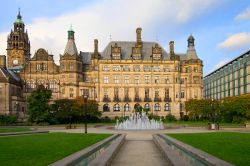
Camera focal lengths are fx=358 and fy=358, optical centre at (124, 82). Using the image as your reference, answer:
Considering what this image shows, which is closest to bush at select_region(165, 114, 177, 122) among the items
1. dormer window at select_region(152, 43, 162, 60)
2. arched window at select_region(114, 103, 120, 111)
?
arched window at select_region(114, 103, 120, 111)

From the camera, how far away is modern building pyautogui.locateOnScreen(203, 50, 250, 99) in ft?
297

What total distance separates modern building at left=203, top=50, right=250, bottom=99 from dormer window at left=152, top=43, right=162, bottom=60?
21477mm

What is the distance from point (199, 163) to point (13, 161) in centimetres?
845

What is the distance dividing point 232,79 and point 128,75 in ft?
104

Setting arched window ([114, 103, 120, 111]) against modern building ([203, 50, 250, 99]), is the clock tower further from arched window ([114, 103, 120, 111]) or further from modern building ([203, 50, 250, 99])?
modern building ([203, 50, 250, 99])

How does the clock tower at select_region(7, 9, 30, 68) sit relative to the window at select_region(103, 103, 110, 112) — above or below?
above

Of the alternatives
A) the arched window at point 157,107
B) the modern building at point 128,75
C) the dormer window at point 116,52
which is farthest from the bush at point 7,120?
the arched window at point 157,107

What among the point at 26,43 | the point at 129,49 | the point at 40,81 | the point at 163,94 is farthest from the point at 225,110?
the point at 26,43

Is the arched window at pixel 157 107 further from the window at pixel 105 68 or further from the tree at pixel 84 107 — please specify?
the tree at pixel 84 107

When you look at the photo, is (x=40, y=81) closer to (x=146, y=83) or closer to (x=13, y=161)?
(x=146, y=83)

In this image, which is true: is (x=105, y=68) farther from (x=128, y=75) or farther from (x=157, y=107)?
(x=157, y=107)

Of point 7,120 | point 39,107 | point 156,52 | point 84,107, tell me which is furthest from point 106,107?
point 7,120

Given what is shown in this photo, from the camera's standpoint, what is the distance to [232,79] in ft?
335

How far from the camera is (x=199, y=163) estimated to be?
16.5 m
